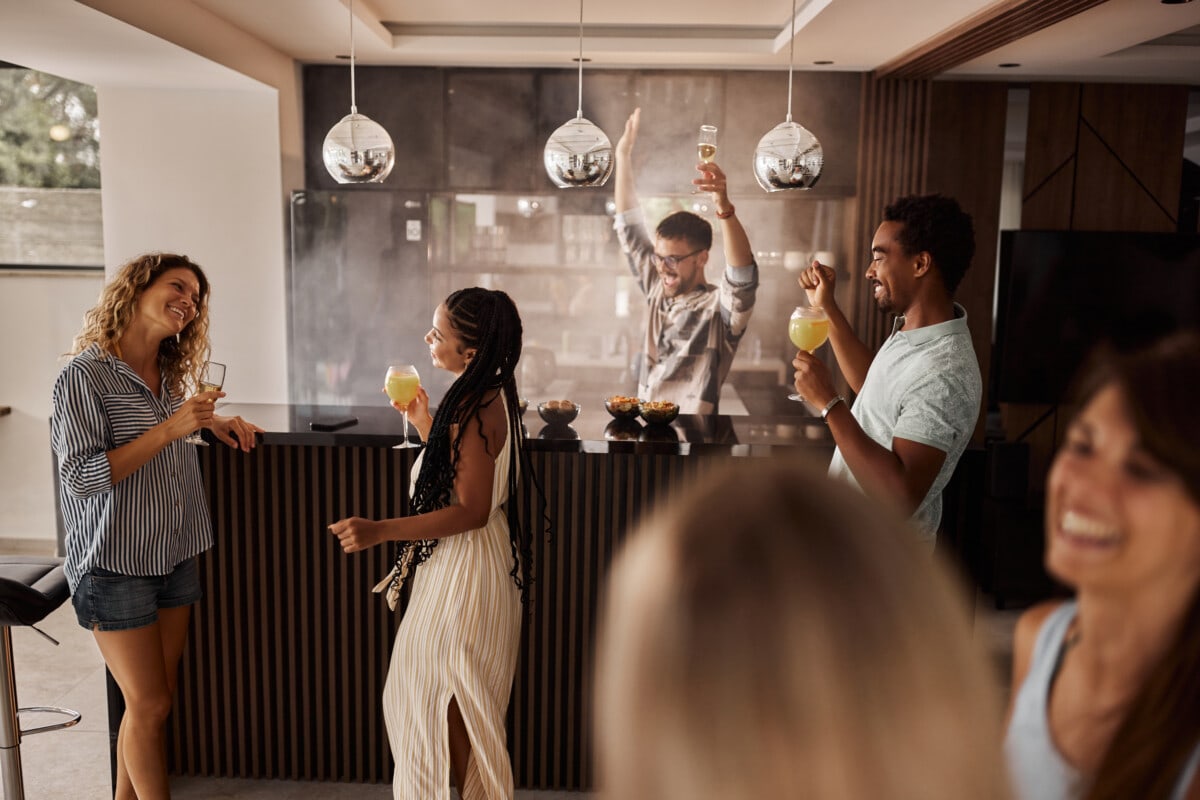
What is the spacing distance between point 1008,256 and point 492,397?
334 cm

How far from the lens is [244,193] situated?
452cm

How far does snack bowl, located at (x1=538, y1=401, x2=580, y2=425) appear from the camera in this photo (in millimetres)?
2809

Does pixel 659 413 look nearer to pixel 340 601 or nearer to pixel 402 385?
pixel 402 385

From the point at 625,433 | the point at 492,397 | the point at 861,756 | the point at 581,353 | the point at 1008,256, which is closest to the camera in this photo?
the point at 861,756

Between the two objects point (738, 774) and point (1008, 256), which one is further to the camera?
point (1008, 256)

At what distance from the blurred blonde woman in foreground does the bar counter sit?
2054mm

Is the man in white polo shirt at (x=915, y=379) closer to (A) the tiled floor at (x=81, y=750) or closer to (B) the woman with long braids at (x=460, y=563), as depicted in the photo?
(B) the woman with long braids at (x=460, y=563)

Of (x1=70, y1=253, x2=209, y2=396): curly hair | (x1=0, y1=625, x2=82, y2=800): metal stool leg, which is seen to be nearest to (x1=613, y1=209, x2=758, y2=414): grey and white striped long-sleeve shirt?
(x1=70, y1=253, x2=209, y2=396): curly hair

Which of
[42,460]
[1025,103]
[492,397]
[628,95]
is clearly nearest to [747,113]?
[628,95]

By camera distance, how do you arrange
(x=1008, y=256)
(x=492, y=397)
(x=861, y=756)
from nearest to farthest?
(x=861, y=756)
(x=492, y=397)
(x=1008, y=256)

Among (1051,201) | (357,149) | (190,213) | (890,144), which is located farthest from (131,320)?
(1051,201)

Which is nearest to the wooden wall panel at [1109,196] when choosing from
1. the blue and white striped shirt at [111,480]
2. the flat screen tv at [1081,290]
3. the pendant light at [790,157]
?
the flat screen tv at [1081,290]

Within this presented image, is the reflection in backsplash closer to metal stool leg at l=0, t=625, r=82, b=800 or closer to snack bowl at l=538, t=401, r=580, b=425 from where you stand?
snack bowl at l=538, t=401, r=580, b=425

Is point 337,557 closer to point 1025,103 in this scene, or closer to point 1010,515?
point 1010,515
